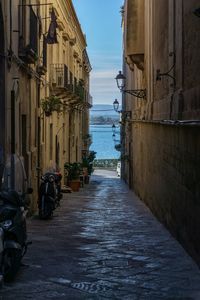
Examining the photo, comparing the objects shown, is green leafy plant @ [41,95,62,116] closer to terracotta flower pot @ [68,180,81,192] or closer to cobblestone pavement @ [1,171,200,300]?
cobblestone pavement @ [1,171,200,300]

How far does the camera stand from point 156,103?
51.5 ft

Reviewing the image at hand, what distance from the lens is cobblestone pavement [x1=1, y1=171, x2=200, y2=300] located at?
706 cm

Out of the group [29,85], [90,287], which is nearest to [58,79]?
[29,85]

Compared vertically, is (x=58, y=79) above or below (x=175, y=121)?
above

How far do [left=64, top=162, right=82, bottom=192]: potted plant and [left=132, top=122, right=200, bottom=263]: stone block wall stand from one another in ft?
41.1

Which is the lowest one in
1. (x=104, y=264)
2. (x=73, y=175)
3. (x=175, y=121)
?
(x=73, y=175)

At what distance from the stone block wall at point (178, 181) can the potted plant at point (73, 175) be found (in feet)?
41.1

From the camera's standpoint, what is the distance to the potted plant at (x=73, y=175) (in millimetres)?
28297

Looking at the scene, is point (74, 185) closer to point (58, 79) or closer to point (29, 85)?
point (58, 79)

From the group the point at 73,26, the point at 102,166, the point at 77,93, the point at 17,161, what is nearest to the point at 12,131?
the point at 17,161

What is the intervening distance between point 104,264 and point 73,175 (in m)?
20.1

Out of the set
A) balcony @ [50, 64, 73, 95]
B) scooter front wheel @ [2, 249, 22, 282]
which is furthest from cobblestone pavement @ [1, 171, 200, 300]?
balcony @ [50, 64, 73, 95]

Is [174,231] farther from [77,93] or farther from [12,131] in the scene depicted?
[77,93]

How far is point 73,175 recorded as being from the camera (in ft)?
94.4
